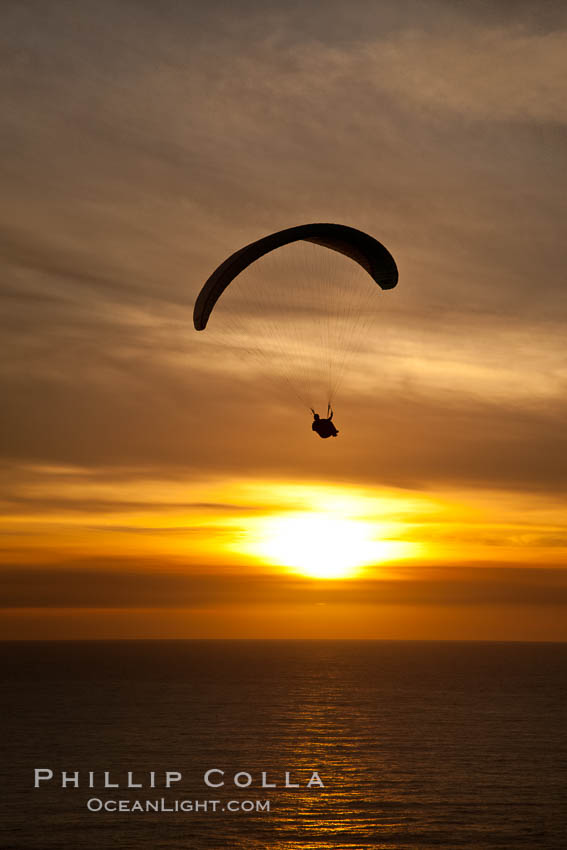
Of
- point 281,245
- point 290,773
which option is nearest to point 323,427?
point 281,245

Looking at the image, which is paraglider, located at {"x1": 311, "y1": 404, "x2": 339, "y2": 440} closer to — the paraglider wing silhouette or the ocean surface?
the paraglider wing silhouette

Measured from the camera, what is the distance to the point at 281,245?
44.3 m

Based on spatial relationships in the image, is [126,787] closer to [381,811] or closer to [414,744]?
[381,811]

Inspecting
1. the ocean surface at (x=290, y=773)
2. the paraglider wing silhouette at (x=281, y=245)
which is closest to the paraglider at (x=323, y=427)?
the paraglider wing silhouette at (x=281, y=245)

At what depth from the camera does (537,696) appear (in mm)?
176500

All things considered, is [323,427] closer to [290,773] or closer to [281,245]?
[281,245]

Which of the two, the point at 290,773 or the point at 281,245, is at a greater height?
the point at 281,245

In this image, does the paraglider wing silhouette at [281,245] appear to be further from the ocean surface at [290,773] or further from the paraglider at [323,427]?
the ocean surface at [290,773]

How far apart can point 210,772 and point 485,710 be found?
239ft

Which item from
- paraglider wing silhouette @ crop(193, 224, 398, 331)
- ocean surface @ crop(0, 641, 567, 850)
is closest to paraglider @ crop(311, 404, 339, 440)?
paraglider wing silhouette @ crop(193, 224, 398, 331)

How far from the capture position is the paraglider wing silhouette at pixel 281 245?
4388 cm

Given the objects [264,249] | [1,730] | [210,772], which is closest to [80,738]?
[1,730]

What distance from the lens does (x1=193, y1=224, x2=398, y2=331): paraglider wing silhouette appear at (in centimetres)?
4388

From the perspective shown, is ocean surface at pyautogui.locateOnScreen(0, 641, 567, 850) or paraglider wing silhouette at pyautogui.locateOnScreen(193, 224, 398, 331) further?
ocean surface at pyautogui.locateOnScreen(0, 641, 567, 850)
